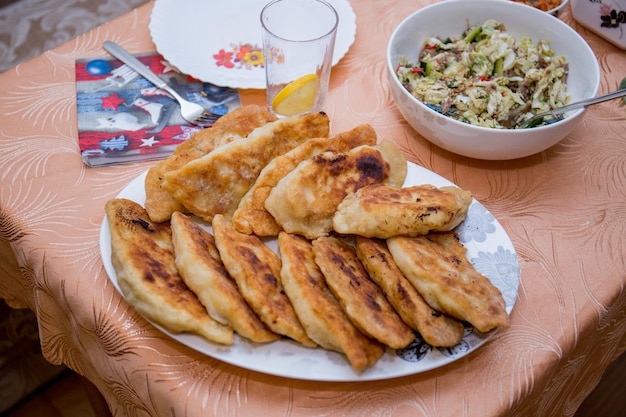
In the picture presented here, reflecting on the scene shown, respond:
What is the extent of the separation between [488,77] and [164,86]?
111 cm

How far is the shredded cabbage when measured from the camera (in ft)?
6.15

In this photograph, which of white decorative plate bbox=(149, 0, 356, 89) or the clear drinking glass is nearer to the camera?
the clear drinking glass

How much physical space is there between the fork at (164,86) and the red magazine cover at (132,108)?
0.06 ft

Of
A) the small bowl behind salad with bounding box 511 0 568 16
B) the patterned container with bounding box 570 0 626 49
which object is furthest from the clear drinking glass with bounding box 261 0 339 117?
the patterned container with bounding box 570 0 626 49

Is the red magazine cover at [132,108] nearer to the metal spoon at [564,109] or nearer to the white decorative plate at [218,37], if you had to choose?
the white decorative plate at [218,37]

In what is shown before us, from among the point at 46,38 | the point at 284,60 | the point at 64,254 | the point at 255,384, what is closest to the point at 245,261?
the point at 255,384

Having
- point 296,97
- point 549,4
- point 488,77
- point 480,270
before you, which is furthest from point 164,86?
point 549,4

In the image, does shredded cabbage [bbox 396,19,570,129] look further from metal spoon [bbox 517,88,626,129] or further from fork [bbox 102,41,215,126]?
fork [bbox 102,41,215,126]

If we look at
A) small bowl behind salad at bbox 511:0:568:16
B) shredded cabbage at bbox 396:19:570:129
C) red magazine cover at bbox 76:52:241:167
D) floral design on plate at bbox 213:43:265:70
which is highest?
small bowl behind salad at bbox 511:0:568:16

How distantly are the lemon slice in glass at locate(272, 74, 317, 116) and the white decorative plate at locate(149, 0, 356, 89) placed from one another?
0.17m

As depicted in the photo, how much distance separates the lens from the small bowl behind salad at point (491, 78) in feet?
5.65

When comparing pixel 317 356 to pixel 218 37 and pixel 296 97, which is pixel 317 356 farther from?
pixel 218 37

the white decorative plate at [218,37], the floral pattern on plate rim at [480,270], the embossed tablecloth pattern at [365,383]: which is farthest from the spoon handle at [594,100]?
the white decorative plate at [218,37]

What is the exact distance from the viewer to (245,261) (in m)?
1.33
